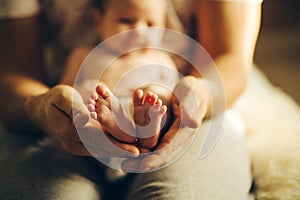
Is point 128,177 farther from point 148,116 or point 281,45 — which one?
point 281,45

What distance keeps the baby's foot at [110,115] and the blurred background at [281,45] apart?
0.86m

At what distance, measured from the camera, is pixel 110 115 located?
0.60 metres

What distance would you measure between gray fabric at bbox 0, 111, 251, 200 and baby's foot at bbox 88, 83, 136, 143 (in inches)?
3.7

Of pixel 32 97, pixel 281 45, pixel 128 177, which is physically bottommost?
pixel 281 45

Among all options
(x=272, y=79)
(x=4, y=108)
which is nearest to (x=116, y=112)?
(x=4, y=108)

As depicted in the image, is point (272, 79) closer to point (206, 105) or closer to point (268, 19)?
point (268, 19)

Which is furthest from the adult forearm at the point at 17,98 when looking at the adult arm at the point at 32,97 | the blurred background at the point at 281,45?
the blurred background at the point at 281,45

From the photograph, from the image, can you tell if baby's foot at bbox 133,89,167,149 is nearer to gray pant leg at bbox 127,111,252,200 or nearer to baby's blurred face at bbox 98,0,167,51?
gray pant leg at bbox 127,111,252,200

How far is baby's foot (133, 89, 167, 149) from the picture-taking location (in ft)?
1.95

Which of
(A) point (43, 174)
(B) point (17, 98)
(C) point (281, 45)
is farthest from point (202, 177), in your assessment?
(C) point (281, 45)

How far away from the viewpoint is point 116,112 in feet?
2.02

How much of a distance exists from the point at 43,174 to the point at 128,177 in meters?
0.14

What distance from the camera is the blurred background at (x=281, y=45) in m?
1.46

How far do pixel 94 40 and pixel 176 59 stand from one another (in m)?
0.18
